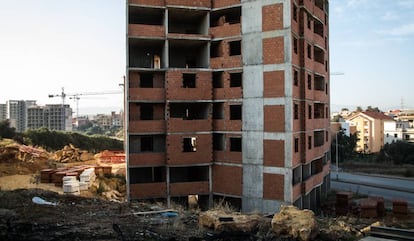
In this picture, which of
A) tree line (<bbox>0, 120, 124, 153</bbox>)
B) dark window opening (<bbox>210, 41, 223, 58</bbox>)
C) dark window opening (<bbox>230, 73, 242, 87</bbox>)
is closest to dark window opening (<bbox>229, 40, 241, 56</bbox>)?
dark window opening (<bbox>210, 41, 223, 58</bbox>)

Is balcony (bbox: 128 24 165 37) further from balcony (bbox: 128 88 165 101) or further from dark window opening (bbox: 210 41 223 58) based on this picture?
dark window opening (bbox: 210 41 223 58)

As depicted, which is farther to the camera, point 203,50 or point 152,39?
point 203,50

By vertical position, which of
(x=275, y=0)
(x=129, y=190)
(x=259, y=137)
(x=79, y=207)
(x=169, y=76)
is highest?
(x=275, y=0)

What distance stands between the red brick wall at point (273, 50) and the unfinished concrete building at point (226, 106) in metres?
0.07

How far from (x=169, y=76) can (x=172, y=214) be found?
1547 cm

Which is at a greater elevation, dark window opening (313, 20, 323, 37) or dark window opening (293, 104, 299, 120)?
dark window opening (313, 20, 323, 37)

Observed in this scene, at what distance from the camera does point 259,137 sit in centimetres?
2419

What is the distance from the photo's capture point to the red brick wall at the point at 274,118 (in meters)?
23.5

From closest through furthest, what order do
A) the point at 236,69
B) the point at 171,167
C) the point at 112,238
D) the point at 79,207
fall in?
the point at 112,238, the point at 79,207, the point at 236,69, the point at 171,167

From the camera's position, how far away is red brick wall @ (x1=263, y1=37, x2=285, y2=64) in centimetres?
2348

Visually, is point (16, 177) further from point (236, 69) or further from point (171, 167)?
point (236, 69)

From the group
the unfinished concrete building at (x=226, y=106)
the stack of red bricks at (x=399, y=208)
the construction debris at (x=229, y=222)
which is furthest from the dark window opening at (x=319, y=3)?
the construction debris at (x=229, y=222)

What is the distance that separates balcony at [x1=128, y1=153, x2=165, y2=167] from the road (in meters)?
20.5

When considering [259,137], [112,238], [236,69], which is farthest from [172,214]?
[236,69]
